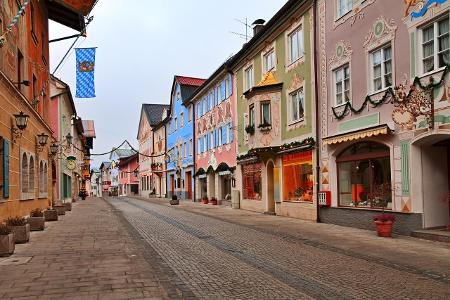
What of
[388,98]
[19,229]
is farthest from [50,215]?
[388,98]

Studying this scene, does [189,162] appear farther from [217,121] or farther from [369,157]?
[369,157]

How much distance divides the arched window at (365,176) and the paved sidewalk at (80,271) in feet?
25.8

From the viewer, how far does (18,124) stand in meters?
13.8

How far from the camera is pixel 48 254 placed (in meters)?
10.4

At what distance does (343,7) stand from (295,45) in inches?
160

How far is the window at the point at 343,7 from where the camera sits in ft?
54.0

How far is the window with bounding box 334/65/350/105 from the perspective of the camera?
1658cm

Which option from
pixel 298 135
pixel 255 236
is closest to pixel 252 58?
pixel 298 135

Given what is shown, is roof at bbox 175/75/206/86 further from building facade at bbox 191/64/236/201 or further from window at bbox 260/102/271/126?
window at bbox 260/102/271/126

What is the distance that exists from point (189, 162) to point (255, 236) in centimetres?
2831

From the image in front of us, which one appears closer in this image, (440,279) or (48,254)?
(440,279)

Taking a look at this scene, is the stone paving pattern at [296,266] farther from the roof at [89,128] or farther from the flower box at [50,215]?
the roof at [89,128]

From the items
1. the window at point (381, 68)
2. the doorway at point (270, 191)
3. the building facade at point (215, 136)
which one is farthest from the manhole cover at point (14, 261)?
the building facade at point (215, 136)

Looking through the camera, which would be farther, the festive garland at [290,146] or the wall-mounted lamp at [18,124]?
the festive garland at [290,146]
